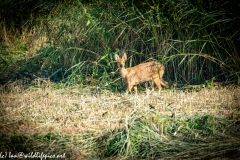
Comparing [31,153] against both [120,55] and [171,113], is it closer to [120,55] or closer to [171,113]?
[171,113]

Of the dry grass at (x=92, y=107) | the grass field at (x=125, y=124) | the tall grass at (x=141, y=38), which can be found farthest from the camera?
the tall grass at (x=141, y=38)

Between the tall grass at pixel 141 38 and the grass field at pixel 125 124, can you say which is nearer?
the grass field at pixel 125 124

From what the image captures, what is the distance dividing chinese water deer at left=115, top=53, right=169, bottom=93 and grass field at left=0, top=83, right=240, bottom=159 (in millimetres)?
524

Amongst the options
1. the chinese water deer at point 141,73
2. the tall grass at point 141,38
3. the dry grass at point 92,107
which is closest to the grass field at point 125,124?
the dry grass at point 92,107

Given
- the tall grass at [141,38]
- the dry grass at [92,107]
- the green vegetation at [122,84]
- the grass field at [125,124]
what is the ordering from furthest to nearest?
the tall grass at [141,38] < the dry grass at [92,107] < the green vegetation at [122,84] < the grass field at [125,124]

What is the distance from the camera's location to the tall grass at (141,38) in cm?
693

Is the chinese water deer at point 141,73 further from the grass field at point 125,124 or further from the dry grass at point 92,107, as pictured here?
the grass field at point 125,124

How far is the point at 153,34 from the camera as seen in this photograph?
7.32 m

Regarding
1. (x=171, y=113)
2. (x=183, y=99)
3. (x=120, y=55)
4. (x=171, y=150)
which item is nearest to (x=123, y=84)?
(x=120, y=55)

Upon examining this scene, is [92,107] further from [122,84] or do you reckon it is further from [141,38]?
[141,38]

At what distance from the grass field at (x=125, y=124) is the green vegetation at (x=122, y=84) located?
0.01 meters

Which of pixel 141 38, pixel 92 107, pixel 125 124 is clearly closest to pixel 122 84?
pixel 141 38

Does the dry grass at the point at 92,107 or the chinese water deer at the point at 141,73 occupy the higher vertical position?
the chinese water deer at the point at 141,73

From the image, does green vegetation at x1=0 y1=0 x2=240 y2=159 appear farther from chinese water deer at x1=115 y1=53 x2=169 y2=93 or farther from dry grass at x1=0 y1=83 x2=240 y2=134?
chinese water deer at x1=115 y1=53 x2=169 y2=93
